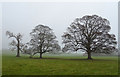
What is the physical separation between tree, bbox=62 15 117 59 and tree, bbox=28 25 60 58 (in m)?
5.86

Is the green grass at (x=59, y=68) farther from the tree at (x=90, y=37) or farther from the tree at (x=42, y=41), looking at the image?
the tree at (x=42, y=41)

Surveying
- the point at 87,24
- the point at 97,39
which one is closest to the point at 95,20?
the point at 87,24

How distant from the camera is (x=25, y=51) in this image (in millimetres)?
37281

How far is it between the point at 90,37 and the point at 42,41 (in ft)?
43.9

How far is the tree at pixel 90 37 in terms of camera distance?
28.3 metres

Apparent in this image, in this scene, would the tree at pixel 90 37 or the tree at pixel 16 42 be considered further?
the tree at pixel 16 42

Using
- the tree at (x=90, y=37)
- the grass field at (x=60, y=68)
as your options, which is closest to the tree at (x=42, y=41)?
the tree at (x=90, y=37)

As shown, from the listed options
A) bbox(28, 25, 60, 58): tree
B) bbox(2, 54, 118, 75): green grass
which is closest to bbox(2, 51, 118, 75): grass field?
bbox(2, 54, 118, 75): green grass

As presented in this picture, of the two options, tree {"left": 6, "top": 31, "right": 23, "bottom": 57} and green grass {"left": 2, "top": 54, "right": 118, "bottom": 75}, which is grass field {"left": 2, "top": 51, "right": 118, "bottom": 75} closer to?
green grass {"left": 2, "top": 54, "right": 118, "bottom": 75}

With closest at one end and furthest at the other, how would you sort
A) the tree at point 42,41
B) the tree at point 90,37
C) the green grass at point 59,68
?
1. the green grass at point 59,68
2. the tree at point 90,37
3. the tree at point 42,41

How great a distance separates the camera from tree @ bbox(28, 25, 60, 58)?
35219 millimetres

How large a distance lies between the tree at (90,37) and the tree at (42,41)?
586 centimetres

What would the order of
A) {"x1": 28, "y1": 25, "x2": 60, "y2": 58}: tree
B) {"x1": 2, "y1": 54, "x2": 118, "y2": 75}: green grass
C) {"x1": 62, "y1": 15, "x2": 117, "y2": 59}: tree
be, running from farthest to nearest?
{"x1": 28, "y1": 25, "x2": 60, "y2": 58}: tree
{"x1": 62, "y1": 15, "x2": 117, "y2": 59}: tree
{"x1": 2, "y1": 54, "x2": 118, "y2": 75}: green grass

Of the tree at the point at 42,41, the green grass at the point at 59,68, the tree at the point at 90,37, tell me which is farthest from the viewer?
the tree at the point at 42,41
